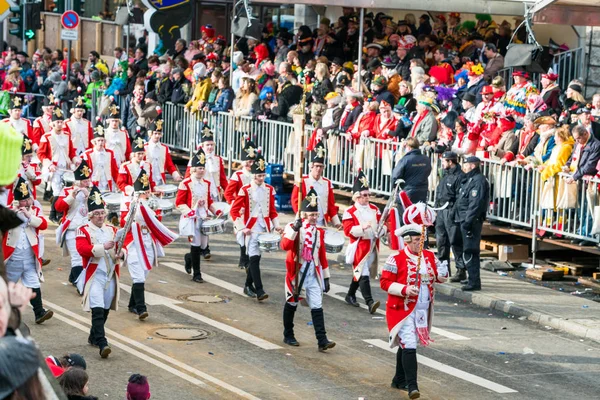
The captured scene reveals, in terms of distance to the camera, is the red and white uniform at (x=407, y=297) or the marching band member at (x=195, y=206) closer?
the red and white uniform at (x=407, y=297)

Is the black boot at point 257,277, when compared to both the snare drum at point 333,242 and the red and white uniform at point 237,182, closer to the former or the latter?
the snare drum at point 333,242

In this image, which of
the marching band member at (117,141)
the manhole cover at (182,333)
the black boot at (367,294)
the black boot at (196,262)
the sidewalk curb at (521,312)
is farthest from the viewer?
the marching band member at (117,141)

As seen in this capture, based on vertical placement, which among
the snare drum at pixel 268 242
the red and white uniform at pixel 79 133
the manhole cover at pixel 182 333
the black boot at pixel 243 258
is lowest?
the manhole cover at pixel 182 333

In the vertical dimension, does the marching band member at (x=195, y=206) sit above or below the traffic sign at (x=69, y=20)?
below

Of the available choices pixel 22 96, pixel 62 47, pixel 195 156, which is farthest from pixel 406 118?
pixel 62 47

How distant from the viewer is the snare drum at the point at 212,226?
1758 centimetres

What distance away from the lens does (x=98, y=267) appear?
13.8 metres

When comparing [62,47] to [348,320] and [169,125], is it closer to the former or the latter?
[169,125]

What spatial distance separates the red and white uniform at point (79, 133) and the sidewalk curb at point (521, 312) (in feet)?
27.8

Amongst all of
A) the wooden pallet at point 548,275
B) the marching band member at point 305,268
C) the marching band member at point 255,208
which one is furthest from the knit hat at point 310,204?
the wooden pallet at point 548,275

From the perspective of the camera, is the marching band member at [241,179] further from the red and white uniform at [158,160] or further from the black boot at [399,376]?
the black boot at [399,376]

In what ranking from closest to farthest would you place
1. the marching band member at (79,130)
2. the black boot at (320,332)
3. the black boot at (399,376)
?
the black boot at (399,376) < the black boot at (320,332) < the marching band member at (79,130)

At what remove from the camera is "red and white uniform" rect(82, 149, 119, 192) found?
784 inches

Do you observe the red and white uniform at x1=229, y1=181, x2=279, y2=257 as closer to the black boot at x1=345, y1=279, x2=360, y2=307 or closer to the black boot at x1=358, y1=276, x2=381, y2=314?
the black boot at x1=345, y1=279, x2=360, y2=307
